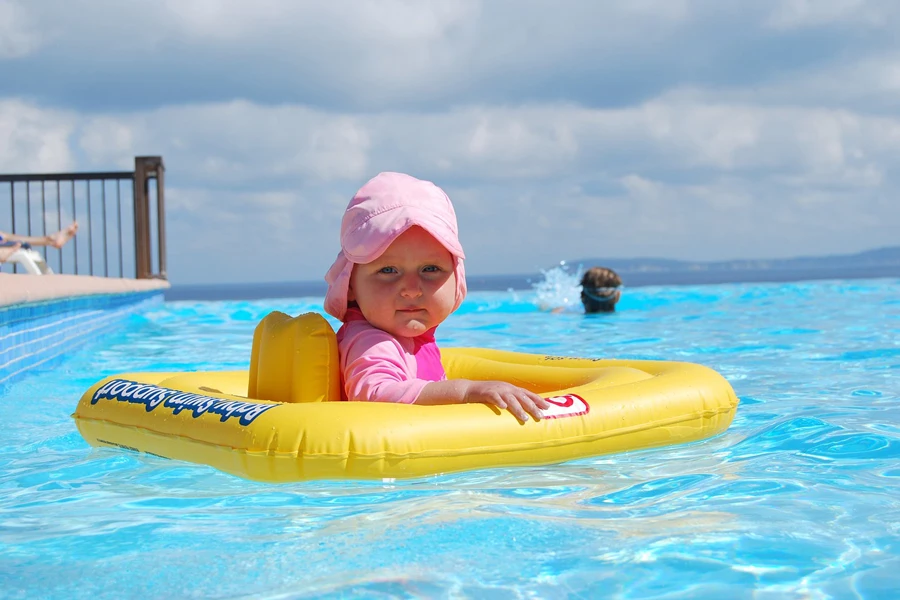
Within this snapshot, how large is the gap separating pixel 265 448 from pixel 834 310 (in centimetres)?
929

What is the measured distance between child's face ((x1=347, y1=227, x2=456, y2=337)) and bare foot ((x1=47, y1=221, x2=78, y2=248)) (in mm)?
7955

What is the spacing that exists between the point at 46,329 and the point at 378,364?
12.8 feet

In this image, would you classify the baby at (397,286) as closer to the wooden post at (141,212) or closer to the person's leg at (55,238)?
the person's leg at (55,238)

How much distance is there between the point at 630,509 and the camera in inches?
87.4

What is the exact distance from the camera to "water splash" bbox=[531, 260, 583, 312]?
1268cm

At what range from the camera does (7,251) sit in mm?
8633

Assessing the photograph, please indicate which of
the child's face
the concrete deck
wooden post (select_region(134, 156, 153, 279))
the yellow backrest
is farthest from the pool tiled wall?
wooden post (select_region(134, 156, 153, 279))

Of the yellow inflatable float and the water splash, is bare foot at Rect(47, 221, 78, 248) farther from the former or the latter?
the yellow inflatable float

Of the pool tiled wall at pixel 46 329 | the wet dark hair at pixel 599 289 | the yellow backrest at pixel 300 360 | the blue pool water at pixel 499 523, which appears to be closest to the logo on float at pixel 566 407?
the blue pool water at pixel 499 523

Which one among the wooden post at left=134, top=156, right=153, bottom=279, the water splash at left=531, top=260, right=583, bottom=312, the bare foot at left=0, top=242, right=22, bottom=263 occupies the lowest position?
the water splash at left=531, top=260, right=583, bottom=312

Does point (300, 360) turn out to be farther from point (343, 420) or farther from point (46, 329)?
point (46, 329)

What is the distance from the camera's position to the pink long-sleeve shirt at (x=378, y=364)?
2805 mm

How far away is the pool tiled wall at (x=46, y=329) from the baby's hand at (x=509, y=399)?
2.97 metres

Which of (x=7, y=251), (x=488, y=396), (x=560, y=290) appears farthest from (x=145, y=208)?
(x=488, y=396)
